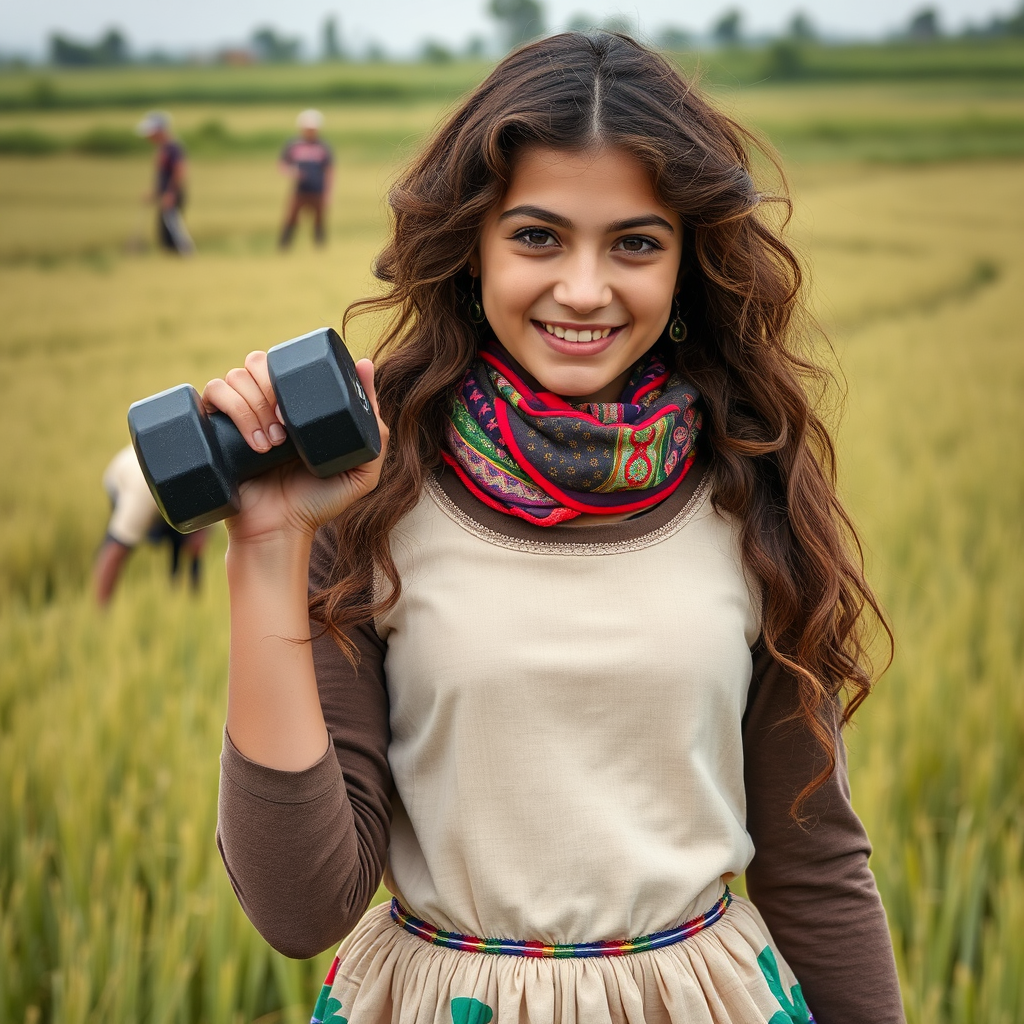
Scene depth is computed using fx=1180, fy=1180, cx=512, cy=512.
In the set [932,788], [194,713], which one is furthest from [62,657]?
[932,788]

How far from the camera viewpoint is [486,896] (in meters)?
1.06

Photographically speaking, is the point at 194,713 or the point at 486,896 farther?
the point at 194,713

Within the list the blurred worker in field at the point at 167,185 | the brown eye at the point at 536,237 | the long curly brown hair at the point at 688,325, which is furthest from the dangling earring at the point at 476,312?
the blurred worker in field at the point at 167,185

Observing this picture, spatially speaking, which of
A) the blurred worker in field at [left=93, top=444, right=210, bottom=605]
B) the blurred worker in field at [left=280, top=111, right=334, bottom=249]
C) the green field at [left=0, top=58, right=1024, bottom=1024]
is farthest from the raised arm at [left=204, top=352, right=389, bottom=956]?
the blurred worker in field at [left=280, top=111, right=334, bottom=249]

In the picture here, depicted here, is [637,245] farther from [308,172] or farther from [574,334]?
[308,172]

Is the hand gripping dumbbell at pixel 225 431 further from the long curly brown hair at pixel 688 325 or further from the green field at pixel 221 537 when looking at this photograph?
the green field at pixel 221 537

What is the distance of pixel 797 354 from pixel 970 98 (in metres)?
7.23

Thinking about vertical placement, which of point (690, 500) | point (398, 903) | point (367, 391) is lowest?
point (398, 903)

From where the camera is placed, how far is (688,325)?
1310 millimetres

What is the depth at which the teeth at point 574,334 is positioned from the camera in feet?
3.67

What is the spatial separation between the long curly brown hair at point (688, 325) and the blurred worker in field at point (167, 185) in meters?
5.45

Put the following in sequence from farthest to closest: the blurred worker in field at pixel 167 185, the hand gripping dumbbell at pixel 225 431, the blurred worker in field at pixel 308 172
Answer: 1. the blurred worker in field at pixel 308 172
2. the blurred worker in field at pixel 167 185
3. the hand gripping dumbbell at pixel 225 431

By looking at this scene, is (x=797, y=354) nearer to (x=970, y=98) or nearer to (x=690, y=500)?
(x=690, y=500)

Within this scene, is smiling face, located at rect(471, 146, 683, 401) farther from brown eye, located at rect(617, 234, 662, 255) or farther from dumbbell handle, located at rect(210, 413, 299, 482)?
dumbbell handle, located at rect(210, 413, 299, 482)
